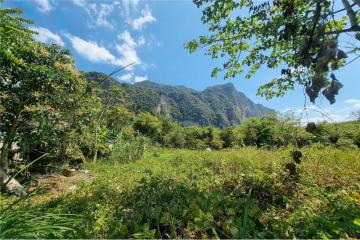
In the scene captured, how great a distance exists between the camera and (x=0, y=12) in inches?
147

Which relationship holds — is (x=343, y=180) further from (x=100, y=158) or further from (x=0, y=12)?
(x=100, y=158)

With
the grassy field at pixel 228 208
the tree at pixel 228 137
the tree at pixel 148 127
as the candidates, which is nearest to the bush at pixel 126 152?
the grassy field at pixel 228 208

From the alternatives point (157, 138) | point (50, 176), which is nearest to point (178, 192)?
point (50, 176)

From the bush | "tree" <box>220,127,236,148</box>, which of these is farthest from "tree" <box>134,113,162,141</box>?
the bush

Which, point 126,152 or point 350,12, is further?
point 126,152

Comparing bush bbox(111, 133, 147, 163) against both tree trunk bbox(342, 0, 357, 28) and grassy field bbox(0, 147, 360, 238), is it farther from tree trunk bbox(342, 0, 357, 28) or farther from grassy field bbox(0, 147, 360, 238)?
tree trunk bbox(342, 0, 357, 28)

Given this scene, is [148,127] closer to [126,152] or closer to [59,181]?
[126,152]

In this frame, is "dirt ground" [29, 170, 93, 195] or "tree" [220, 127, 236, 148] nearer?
"dirt ground" [29, 170, 93, 195]

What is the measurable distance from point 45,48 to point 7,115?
91.9 inches

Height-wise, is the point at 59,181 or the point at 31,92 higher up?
the point at 31,92

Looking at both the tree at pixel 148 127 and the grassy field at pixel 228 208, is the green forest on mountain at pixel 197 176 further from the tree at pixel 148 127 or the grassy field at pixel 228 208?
the tree at pixel 148 127

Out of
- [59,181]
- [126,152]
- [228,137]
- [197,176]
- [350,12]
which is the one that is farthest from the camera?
[228,137]

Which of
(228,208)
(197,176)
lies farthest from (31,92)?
(228,208)

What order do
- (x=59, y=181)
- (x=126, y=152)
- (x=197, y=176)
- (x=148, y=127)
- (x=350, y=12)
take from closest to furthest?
(x=350, y=12) → (x=197, y=176) → (x=59, y=181) → (x=126, y=152) → (x=148, y=127)
